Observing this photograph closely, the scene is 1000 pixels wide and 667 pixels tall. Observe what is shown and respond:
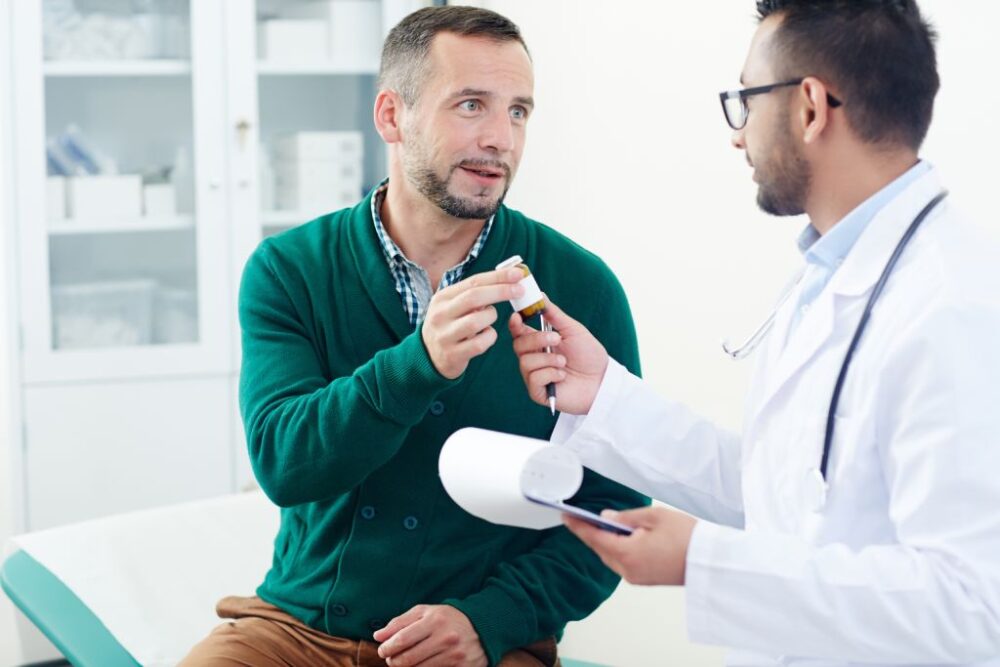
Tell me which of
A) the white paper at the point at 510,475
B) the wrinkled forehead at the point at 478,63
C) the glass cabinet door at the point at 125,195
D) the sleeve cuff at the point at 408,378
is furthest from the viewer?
the glass cabinet door at the point at 125,195

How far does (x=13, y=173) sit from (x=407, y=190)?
176 cm

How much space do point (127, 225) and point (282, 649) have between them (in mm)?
2042

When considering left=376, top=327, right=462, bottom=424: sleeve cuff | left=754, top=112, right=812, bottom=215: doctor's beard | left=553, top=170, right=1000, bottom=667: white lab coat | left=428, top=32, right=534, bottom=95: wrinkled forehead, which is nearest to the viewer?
left=553, top=170, right=1000, bottom=667: white lab coat

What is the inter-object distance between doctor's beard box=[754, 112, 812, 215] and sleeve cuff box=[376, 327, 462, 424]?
0.43 m

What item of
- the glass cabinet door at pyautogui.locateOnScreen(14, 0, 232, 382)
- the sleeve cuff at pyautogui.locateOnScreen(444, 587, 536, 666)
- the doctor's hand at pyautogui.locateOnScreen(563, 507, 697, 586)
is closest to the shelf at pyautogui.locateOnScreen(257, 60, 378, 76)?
the glass cabinet door at pyautogui.locateOnScreen(14, 0, 232, 382)

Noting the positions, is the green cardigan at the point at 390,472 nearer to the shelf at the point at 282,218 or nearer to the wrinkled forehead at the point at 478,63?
the wrinkled forehead at the point at 478,63

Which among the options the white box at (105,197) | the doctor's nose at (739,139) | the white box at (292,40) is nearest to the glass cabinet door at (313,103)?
the white box at (292,40)

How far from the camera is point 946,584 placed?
1139 millimetres

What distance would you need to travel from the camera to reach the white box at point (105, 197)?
11.1ft

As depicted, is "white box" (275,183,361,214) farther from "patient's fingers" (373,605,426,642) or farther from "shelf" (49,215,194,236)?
"patient's fingers" (373,605,426,642)

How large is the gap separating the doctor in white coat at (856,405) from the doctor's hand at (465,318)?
314 mm

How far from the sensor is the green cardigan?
1.67 m

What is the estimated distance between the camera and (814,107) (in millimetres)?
1355

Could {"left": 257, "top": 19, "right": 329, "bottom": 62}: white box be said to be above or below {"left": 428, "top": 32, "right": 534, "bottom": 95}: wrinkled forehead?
above
